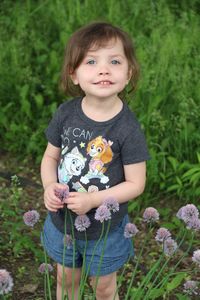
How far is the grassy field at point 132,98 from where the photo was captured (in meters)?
3.19

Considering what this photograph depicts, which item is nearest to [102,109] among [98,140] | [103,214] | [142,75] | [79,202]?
[98,140]

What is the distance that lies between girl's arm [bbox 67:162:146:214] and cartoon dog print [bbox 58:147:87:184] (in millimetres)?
111

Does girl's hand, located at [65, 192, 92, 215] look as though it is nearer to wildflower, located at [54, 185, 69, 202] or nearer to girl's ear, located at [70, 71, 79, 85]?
wildflower, located at [54, 185, 69, 202]

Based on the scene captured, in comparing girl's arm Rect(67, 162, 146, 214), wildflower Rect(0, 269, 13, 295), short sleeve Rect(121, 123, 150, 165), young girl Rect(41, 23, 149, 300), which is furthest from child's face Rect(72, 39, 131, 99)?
wildflower Rect(0, 269, 13, 295)

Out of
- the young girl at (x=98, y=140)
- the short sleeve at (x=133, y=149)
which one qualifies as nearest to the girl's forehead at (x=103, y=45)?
the young girl at (x=98, y=140)

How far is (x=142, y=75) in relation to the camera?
3406 millimetres

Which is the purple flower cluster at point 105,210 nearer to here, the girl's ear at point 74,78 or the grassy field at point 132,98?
the girl's ear at point 74,78

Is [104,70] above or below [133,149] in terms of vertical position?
above

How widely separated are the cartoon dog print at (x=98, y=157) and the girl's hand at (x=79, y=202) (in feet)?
0.37

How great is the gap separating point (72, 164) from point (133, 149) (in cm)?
20

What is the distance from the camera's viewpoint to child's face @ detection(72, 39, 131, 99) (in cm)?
185

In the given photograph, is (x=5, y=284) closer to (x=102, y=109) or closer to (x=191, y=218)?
(x=191, y=218)

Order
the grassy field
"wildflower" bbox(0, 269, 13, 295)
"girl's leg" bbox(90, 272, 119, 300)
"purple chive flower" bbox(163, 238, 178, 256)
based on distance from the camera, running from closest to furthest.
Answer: "wildflower" bbox(0, 269, 13, 295), "purple chive flower" bbox(163, 238, 178, 256), "girl's leg" bbox(90, 272, 119, 300), the grassy field

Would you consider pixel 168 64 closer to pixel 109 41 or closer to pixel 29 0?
pixel 29 0
